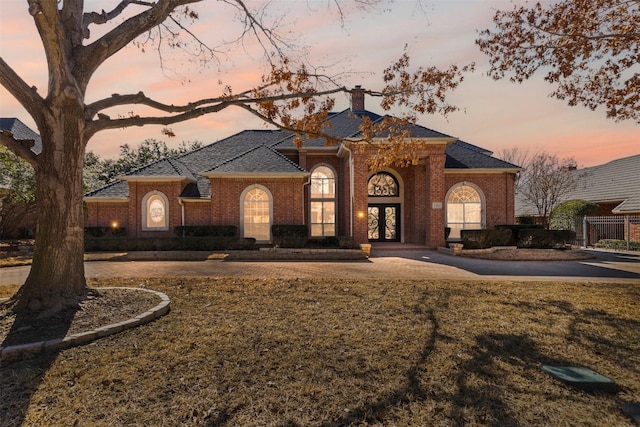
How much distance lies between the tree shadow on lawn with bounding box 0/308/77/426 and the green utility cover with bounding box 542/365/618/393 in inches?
212

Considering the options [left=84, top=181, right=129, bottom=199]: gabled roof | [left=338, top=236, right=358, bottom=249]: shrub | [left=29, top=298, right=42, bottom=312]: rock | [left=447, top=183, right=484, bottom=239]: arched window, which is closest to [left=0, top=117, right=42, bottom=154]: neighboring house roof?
[left=84, top=181, right=129, bottom=199]: gabled roof

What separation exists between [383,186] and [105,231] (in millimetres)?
16660

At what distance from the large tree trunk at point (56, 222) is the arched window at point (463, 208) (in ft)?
60.4

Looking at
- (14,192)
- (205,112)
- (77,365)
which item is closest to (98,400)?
(77,365)

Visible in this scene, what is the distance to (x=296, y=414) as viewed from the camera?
3055 mm

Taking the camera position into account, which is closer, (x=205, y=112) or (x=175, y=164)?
(x=205, y=112)

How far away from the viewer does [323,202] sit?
20.7 m

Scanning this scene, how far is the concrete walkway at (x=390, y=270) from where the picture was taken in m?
10.4

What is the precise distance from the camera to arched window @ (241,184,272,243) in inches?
719

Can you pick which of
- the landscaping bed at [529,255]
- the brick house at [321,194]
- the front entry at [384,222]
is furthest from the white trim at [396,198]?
the landscaping bed at [529,255]

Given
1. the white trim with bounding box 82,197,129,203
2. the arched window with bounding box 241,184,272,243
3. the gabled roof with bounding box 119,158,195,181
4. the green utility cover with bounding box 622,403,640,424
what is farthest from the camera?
the white trim with bounding box 82,197,129,203

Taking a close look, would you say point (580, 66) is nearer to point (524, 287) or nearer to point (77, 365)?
point (524, 287)

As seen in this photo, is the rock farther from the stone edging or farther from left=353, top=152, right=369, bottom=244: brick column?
left=353, top=152, right=369, bottom=244: brick column

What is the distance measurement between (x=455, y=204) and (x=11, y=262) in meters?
21.3
